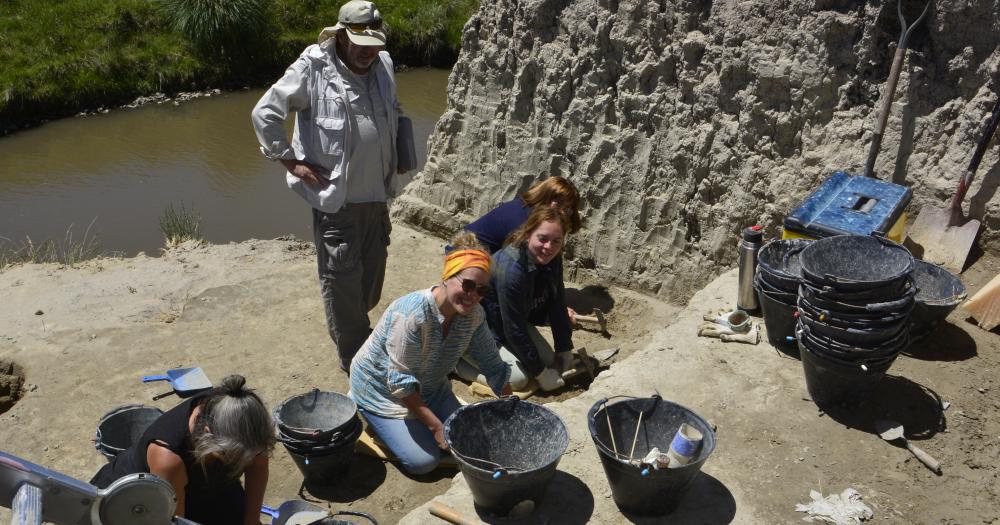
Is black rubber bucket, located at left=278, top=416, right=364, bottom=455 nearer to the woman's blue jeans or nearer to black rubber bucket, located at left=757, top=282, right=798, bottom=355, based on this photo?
the woman's blue jeans

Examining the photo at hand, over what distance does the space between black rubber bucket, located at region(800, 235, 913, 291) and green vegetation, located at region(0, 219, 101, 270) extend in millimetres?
6109

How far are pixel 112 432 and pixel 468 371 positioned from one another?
2.04 meters

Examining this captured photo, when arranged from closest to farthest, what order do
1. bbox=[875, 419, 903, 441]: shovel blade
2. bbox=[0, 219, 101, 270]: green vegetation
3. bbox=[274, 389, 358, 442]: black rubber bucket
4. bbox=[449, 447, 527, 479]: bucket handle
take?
bbox=[449, 447, 527, 479]: bucket handle → bbox=[875, 419, 903, 441]: shovel blade → bbox=[274, 389, 358, 442]: black rubber bucket → bbox=[0, 219, 101, 270]: green vegetation

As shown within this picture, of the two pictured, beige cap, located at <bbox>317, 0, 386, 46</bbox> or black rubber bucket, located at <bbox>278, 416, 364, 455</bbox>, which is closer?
black rubber bucket, located at <bbox>278, 416, 364, 455</bbox>

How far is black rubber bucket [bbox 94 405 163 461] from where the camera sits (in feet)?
13.6

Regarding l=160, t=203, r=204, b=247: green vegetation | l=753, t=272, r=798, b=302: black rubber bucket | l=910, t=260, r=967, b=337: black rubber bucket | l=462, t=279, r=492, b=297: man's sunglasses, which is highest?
l=462, t=279, r=492, b=297: man's sunglasses

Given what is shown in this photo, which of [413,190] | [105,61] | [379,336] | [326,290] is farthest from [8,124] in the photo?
[379,336]

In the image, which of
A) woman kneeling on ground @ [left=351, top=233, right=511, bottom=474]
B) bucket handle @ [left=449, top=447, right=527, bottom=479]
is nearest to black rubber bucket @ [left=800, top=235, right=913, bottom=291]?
woman kneeling on ground @ [left=351, top=233, right=511, bottom=474]

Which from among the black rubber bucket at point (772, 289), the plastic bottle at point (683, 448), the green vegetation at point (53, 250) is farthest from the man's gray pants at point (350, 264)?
the green vegetation at point (53, 250)

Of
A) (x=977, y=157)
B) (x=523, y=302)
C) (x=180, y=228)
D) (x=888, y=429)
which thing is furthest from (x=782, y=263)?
(x=180, y=228)

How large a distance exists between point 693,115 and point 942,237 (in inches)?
68.5

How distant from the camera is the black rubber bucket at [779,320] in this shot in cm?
415

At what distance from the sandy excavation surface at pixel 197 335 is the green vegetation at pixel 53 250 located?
544 mm

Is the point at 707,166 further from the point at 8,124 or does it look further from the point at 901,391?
the point at 8,124
